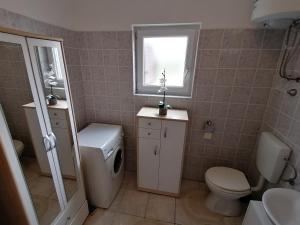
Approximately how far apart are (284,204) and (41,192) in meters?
1.54

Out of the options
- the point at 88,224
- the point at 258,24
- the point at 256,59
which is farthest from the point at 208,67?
the point at 88,224

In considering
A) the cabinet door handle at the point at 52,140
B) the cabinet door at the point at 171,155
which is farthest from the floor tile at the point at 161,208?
the cabinet door handle at the point at 52,140

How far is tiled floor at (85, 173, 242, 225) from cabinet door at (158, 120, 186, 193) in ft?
0.51

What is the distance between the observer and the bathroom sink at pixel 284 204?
3.17ft

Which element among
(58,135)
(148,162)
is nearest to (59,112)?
(58,135)

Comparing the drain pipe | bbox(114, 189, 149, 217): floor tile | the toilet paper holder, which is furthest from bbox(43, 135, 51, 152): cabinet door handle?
the drain pipe

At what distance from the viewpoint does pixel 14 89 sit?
834mm

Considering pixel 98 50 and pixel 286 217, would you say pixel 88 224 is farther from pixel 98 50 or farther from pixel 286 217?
pixel 98 50

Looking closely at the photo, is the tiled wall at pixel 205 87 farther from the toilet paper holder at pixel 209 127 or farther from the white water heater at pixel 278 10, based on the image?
the white water heater at pixel 278 10

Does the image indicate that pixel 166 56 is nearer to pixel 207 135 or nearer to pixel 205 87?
pixel 205 87

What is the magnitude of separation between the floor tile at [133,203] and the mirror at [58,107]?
2.01ft

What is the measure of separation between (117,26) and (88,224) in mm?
1970

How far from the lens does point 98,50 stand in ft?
5.81

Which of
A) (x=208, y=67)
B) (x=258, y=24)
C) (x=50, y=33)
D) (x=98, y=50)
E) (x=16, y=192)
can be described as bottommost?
(x=16, y=192)
